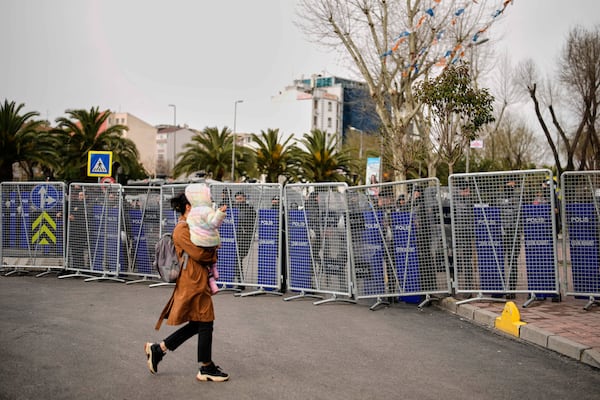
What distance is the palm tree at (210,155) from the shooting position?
47625mm

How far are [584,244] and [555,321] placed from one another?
165cm

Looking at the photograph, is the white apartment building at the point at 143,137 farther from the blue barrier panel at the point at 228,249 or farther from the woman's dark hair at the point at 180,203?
the woman's dark hair at the point at 180,203

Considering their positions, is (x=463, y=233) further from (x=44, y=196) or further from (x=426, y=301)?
(x=44, y=196)

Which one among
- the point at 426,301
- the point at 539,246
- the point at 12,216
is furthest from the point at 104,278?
the point at 539,246

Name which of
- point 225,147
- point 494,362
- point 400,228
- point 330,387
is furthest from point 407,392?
point 225,147

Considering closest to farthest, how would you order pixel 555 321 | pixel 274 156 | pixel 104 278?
pixel 555 321, pixel 104 278, pixel 274 156

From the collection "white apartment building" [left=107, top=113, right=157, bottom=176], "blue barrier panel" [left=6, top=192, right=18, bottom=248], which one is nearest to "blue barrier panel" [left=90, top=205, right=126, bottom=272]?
"blue barrier panel" [left=6, top=192, right=18, bottom=248]

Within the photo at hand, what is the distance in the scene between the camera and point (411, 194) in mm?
9688

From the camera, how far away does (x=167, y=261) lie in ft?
18.2

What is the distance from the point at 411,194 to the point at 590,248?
2759 mm

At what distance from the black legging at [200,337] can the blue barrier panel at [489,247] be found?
212 inches

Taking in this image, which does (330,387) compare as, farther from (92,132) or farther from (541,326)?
(92,132)

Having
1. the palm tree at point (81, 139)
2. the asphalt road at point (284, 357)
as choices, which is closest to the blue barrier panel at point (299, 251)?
the asphalt road at point (284, 357)

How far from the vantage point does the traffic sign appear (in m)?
13.0
